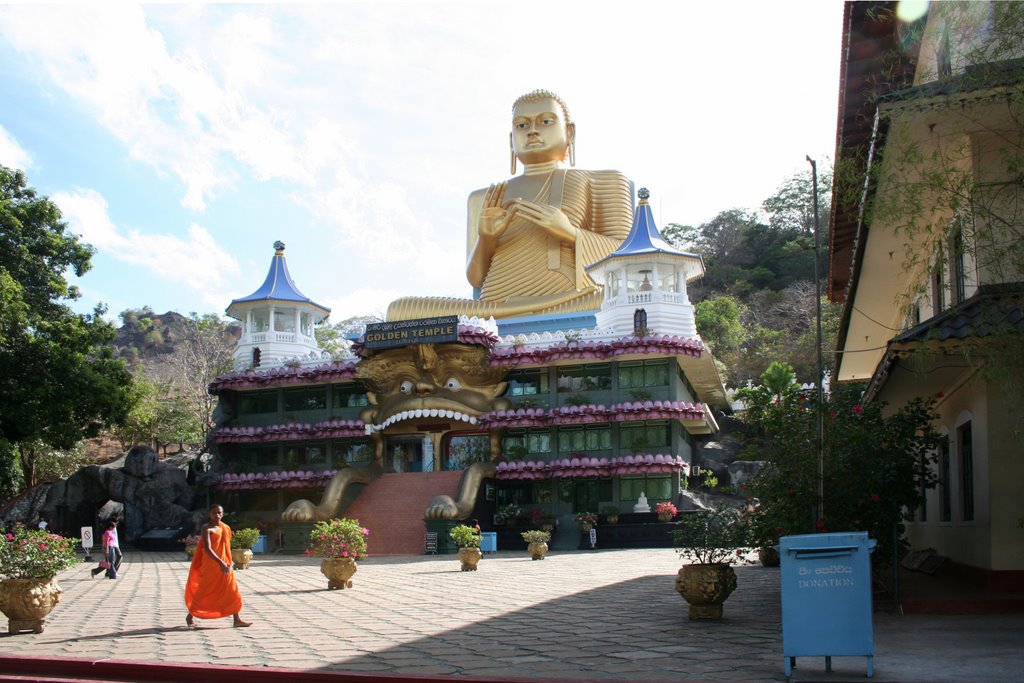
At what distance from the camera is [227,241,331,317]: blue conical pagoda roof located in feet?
128

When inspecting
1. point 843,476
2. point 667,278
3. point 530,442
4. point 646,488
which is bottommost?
point 646,488

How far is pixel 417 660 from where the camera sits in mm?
9469

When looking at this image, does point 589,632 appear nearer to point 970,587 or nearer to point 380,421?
point 970,587

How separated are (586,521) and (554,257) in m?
12.7

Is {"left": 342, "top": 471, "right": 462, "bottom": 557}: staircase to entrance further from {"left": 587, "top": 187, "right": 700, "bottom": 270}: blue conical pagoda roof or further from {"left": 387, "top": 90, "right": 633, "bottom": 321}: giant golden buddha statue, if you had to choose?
{"left": 587, "top": 187, "right": 700, "bottom": 270}: blue conical pagoda roof

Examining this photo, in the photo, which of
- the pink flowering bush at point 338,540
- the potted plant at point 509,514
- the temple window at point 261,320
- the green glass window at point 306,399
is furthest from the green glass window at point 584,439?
the pink flowering bush at point 338,540

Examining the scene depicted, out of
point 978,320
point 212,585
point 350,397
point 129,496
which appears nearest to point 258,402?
point 350,397

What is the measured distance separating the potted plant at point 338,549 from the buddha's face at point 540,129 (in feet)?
87.2

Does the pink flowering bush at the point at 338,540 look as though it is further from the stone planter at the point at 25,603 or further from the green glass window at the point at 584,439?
the green glass window at the point at 584,439

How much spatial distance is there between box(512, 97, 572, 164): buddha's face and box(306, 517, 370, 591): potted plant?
26578mm

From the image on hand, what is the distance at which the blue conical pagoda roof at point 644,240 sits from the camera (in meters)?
33.6

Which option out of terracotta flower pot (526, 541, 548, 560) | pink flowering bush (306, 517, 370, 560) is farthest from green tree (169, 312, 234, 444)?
pink flowering bush (306, 517, 370, 560)

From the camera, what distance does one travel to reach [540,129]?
42375 mm

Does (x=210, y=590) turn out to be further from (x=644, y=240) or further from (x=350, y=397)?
(x=350, y=397)
